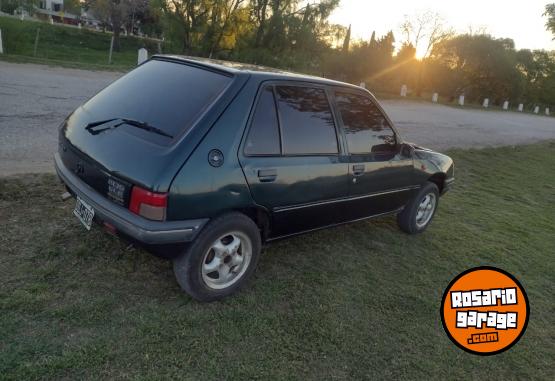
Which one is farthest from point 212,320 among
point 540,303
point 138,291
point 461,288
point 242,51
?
point 242,51

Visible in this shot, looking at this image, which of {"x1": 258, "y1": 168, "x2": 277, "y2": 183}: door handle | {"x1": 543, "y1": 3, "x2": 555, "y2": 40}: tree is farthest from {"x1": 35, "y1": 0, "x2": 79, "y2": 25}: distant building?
{"x1": 258, "y1": 168, "x2": 277, "y2": 183}: door handle

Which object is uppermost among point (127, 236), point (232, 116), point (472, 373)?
point (232, 116)

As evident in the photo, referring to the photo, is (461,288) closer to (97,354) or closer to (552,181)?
(97,354)

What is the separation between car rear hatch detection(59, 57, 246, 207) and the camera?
2.61m

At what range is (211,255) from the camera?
2947 millimetres

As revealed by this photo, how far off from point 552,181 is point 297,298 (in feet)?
28.8

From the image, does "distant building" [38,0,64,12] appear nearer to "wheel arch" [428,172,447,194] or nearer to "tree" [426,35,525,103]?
"tree" [426,35,525,103]

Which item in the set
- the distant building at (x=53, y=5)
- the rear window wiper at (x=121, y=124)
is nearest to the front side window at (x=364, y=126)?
the rear window wiper at (x=121, y=124)

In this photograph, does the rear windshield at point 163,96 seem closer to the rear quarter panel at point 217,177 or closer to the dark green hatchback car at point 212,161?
the dark green hatchback car at point 212,161

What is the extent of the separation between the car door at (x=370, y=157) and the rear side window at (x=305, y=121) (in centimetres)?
20

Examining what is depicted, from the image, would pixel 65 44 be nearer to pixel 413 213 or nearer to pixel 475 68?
pixel 413 213

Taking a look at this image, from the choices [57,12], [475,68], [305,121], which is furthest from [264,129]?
[57,12]

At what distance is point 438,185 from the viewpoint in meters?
5.15

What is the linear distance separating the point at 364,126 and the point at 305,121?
830mm
